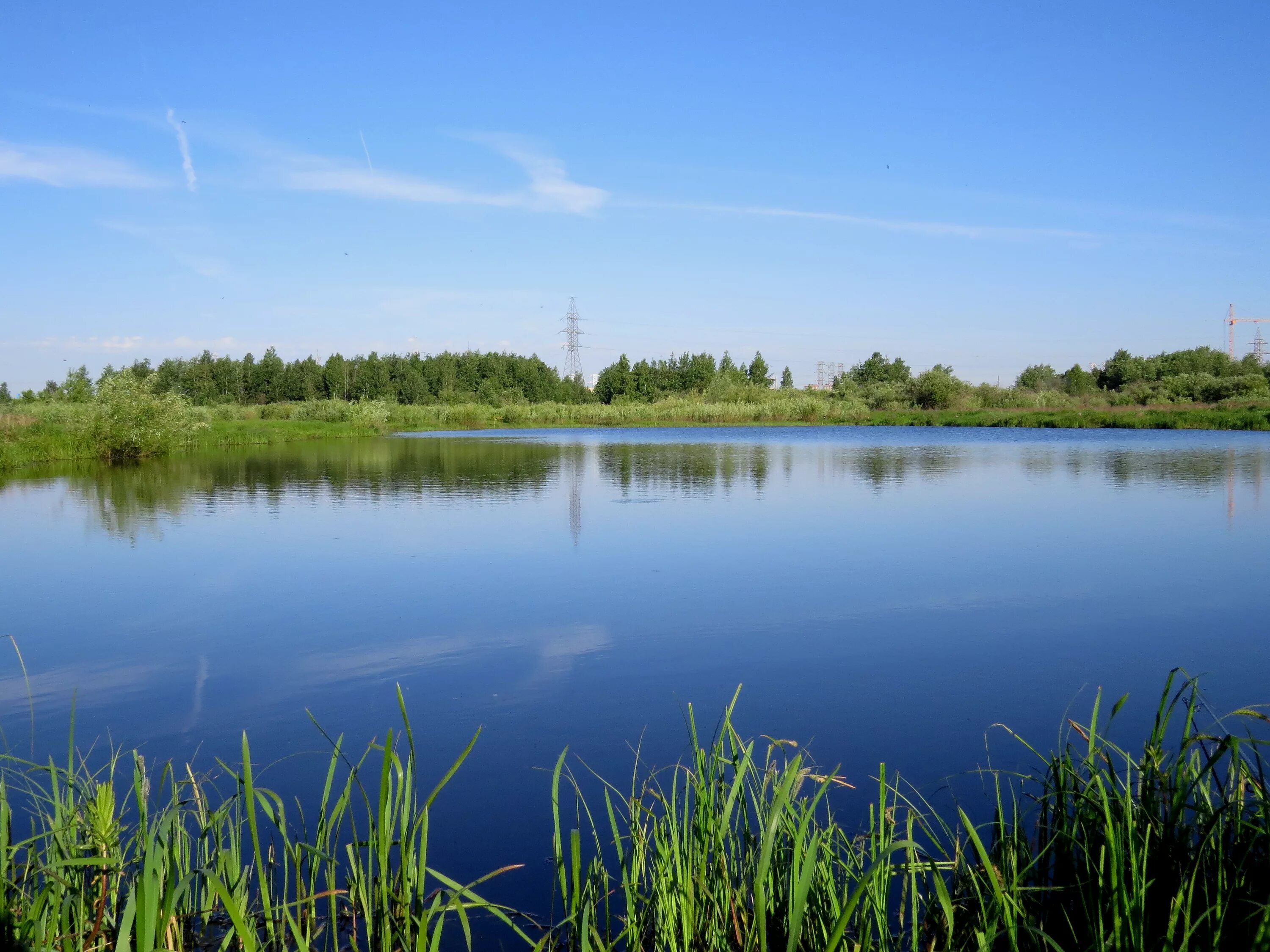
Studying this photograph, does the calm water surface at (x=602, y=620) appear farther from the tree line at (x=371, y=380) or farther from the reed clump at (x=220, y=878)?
the tree line at (x=371, y=380)

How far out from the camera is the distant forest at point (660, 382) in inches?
1873

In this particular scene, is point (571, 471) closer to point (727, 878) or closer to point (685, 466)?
point (685, 466)

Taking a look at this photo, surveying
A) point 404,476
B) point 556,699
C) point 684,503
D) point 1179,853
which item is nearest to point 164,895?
point 1179,853

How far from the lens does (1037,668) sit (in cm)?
443

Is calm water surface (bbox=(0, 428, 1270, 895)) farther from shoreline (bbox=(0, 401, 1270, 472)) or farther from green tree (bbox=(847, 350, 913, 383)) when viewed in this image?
green tree (bbox=(847, 350, 913, 383))

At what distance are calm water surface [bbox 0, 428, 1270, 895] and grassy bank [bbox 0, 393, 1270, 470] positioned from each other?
945 cm

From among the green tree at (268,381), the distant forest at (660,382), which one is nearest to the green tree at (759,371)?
the distant forest at (660,382)

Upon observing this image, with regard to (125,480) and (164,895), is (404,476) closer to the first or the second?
(125,480)

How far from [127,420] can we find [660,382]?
49786mm

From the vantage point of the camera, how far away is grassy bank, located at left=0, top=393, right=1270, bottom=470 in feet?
66.1

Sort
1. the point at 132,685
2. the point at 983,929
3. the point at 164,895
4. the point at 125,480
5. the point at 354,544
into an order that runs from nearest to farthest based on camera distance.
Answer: the point at 164,895
the point at 983,929
the point at 132,685
the point at 354,544
the point at 125,480

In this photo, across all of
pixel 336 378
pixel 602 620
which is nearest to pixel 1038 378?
pixel 336 378

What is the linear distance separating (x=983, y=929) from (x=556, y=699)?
2413 mm

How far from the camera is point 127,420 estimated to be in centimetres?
1923
